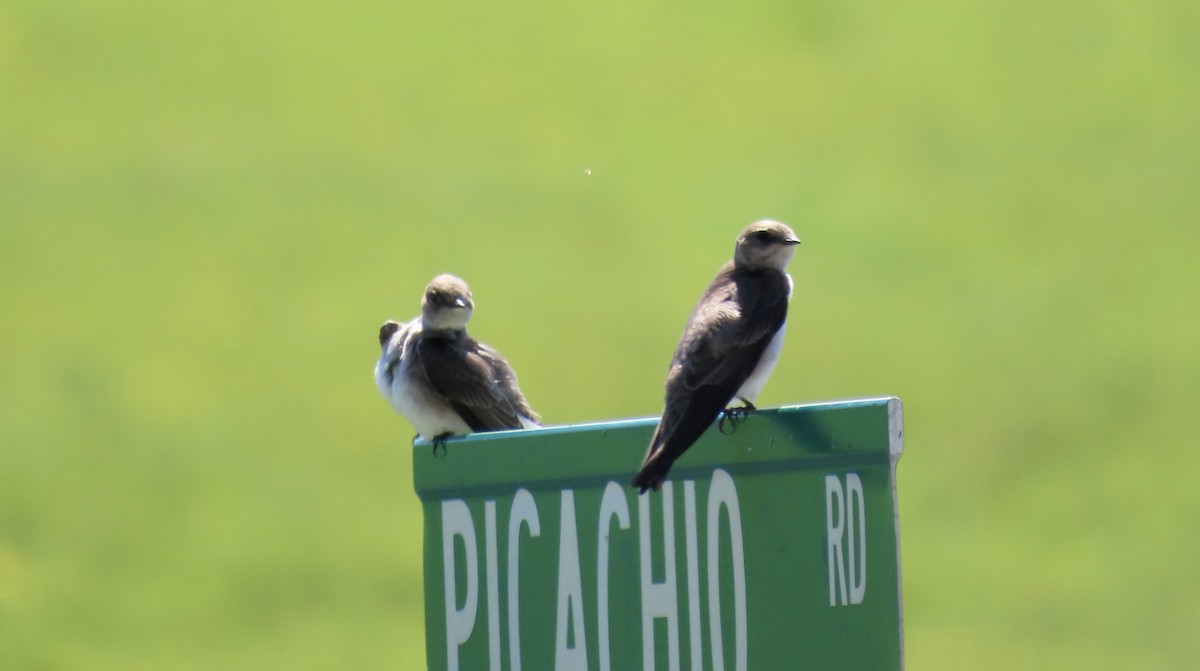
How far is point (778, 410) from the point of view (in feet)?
12.1

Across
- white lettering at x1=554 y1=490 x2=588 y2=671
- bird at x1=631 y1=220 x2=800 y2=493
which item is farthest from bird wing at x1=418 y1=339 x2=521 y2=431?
white lettering at x1=554 y1=490 x2=588 y2=671

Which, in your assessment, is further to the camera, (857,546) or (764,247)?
(764,247)

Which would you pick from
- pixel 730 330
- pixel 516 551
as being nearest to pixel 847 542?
pixel 516 551

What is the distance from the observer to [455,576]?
162 inches

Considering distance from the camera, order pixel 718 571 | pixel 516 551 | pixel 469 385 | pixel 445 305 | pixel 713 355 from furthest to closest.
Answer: pixel 445 305 < pixel 469 385 < pixel 713 355 < pixel 516 551 < pixel 718 571

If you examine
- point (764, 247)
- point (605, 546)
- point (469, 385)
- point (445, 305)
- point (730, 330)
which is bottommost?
point (605, 546)

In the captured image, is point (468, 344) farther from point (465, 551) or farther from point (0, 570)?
point (0, 570)

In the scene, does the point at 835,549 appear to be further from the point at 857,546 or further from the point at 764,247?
the point at 764,247

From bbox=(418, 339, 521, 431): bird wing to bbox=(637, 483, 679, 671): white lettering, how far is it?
142 inches

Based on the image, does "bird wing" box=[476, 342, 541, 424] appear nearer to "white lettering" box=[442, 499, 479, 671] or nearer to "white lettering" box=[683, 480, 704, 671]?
"white lettering" box=[442, 499, 479, 671]

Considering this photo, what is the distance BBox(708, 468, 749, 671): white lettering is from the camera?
3.67 meters

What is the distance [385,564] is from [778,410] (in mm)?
15163

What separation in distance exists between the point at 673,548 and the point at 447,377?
12.4 feet

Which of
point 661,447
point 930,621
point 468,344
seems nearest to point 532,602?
point 661,447
